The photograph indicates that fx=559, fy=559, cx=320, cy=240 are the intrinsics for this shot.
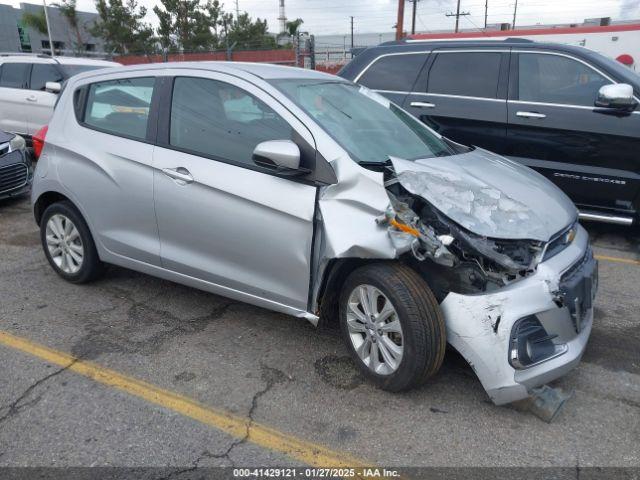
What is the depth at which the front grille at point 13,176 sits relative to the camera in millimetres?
6918

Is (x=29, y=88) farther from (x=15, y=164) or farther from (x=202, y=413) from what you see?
(x=202, y=413)

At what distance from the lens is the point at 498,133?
5.77 metres

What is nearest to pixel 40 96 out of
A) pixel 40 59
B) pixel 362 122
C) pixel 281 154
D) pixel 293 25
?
pixel 40 59

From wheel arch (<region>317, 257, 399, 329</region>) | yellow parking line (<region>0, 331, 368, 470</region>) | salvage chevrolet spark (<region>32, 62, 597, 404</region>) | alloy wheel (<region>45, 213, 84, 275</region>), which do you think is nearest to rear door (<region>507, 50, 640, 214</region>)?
salvage chevrolet spark (<region>32, 62, 597, 404</region>)

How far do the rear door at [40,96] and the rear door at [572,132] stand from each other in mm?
7548

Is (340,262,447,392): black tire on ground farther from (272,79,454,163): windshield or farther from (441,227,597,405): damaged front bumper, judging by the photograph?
(272,79,454,163): windshield

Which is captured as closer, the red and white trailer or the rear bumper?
the rear bumper

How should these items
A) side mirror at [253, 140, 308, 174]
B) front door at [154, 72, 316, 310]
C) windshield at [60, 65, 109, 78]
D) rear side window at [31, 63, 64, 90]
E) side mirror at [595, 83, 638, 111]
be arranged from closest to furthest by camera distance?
side mirror at [253, 140, 308, 174]
front door at [154, 72, 316, 310]
side mirror at [595, 83, 638, 111]
rear side window at [31, 63, 64, 90]
windshield at [60, 65, 109, 78]

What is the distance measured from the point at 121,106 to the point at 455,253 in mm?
2656

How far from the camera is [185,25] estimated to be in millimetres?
31969

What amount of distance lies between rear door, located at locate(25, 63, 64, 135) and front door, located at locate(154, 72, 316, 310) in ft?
22.4

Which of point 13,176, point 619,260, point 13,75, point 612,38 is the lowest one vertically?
point 619,260

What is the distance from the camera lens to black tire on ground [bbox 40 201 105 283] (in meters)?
4.30

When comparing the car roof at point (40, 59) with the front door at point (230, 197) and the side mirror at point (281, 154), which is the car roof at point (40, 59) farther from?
the side mirror at point (281, 154)
